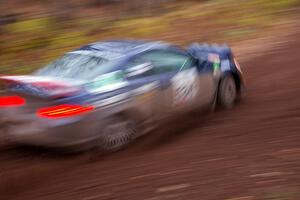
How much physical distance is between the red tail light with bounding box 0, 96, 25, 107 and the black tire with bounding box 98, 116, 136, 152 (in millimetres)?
1036

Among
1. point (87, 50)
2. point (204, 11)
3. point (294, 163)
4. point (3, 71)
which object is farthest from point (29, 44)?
point (294, 163)

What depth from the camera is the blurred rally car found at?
263 inches

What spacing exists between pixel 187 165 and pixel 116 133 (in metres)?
1.11

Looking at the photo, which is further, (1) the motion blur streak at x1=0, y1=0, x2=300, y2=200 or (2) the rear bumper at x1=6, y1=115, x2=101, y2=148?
(2) the rear bumper at x1=6, y1=115, x2=101, y2=148

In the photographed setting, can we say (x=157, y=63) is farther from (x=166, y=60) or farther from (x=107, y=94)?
(x=107, y=94)

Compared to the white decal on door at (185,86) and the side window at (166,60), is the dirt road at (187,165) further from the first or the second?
the side window at (166,60)

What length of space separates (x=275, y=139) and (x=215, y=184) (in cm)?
176

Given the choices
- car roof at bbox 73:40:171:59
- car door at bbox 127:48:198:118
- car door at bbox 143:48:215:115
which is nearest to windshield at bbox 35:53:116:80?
car roof at bbox 73:40:171:59

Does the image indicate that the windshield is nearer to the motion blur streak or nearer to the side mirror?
the side mirror

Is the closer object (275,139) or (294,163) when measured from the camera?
(294,163)

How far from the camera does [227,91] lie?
900cm

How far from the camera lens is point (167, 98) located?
7.77 meters

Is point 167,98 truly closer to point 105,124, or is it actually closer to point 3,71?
point 105,124

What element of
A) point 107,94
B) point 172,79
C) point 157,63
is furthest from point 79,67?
point 172,79
